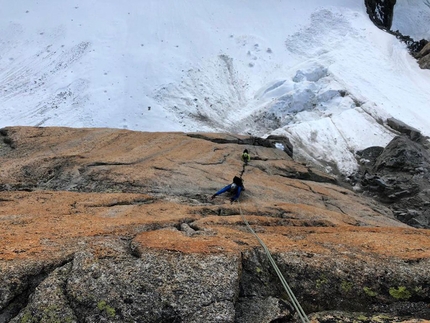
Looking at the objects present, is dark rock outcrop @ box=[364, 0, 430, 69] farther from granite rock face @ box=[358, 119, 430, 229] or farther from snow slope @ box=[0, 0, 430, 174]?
granite rock face @ box=[358, 119, 430, 229]

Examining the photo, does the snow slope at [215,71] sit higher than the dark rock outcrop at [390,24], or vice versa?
the dark rock outcrop at [390,24]

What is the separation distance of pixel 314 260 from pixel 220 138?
37.3ft

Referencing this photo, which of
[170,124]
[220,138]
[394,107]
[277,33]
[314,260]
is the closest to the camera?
[314,260]

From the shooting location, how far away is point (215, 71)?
1058 inches

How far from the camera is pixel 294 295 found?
14.9ft

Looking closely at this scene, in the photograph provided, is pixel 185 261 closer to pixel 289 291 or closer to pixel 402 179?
pixel 289 291

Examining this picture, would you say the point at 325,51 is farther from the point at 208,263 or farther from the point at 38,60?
the point at 208,263

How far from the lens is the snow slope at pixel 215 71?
71.6ft

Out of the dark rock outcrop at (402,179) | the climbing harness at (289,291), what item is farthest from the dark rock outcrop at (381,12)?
the climbing harness at (289,291)

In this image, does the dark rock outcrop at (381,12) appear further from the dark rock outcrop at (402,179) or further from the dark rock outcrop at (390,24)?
the dark rock outcrop at (402,179)

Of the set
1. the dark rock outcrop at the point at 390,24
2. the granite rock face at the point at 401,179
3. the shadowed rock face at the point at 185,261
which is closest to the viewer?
the shadowed rock face at the point at 185,261

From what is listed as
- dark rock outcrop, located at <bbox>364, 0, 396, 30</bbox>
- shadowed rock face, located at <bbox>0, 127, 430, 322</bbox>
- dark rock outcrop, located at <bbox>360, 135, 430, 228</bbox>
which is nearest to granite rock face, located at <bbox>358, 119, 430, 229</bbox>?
dark rock outcrop, located at <bbox>360, 135, 430, 228</bbox>

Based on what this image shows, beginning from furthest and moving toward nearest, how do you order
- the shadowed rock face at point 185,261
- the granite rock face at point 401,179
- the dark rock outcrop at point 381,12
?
the dark rock outcrop at point 381,12 → the granite rock face at point 401,179 → the shadowed rock face at point 185,261

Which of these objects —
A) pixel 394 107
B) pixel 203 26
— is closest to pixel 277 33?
pixel 203 26
